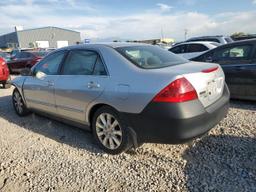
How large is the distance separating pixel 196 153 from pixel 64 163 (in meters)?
1.77

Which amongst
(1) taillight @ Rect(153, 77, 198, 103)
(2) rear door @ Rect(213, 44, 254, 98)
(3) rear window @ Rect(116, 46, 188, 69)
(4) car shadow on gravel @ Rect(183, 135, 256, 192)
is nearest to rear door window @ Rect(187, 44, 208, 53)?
(2) rear door @ Rect(213, 44, 254, 98)

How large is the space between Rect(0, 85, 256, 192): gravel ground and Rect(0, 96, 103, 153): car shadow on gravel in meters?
0.02

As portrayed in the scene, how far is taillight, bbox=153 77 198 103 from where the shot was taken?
2.92 m

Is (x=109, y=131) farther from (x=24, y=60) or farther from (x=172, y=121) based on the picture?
(x=24, y=60)

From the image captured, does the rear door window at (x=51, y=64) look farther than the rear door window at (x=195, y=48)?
No

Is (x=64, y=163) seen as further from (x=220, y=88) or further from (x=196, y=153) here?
(x=220, y=88)

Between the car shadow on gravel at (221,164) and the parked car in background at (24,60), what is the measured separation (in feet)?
38.4

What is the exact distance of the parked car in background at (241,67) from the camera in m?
5.35

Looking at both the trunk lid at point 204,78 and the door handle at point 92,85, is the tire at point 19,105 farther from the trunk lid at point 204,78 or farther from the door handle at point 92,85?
the trunk lid at point 204,78

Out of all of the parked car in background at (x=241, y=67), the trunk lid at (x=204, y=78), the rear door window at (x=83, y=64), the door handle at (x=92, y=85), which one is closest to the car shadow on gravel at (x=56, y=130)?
the door handle at (x=92, y=85)

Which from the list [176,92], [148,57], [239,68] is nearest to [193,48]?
[239,68]

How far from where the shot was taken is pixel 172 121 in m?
2.96

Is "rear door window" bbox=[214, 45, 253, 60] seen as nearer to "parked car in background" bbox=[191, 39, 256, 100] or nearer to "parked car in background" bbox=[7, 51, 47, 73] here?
"parked car in background" bbox=[191, 39, 256, 100]

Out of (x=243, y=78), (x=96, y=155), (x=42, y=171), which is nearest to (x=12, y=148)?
(x=42, y=171)
